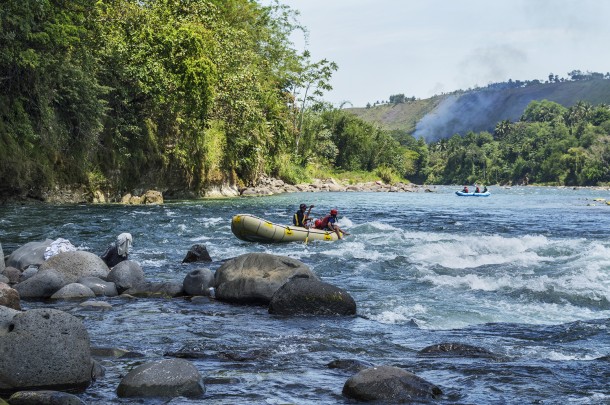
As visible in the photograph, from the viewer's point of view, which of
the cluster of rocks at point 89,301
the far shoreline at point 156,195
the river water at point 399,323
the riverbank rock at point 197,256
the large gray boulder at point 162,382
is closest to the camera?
the large gray boulder at point 162,382

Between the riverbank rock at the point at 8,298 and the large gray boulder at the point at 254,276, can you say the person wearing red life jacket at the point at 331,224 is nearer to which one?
the large gray boulder at the point at 254,276

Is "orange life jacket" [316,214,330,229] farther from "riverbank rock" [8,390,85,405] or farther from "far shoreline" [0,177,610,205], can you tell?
"riverbank rock" [8,390,85,405]

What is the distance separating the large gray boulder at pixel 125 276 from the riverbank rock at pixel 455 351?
197 inches

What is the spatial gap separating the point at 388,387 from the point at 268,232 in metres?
12.8

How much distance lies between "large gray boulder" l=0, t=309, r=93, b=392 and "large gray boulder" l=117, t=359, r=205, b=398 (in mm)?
478

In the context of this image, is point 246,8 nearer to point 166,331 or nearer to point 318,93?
point 318,93

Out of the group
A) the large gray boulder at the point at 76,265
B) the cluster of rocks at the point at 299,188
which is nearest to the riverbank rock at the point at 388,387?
the large gray boulder at the point at 76,265

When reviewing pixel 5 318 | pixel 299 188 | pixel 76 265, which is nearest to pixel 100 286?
pixel 76 265

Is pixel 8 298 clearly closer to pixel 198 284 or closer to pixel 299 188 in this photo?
pixel 198 284

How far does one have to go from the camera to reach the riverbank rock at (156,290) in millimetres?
9953

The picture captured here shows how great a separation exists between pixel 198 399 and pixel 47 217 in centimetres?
1720

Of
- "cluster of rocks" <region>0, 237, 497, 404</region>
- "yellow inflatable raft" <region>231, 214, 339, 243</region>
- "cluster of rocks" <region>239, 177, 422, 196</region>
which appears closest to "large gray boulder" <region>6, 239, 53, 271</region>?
"cluster of rocks" <region>0, 237, 497, 404</region>

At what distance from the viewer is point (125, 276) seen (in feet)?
33.4

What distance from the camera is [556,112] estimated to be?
185875 mm
